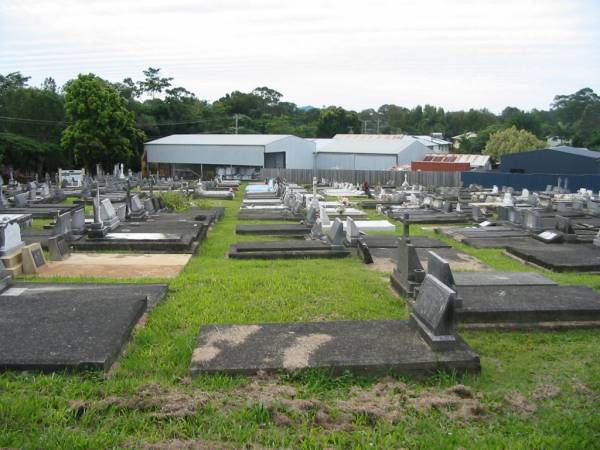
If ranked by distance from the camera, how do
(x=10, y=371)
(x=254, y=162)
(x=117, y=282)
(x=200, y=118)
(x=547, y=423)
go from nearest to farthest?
(x=547, y=423) → (x=10, y=371) → (x=117, y=282) → (x=254, y=162) → (x=200, y=118)

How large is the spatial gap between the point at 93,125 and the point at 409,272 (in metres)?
35.5

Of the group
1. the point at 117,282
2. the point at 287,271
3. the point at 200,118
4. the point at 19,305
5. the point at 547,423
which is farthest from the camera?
the point at 200,118

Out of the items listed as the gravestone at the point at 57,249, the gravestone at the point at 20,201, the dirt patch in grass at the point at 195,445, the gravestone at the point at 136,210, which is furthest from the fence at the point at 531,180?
the dirt patch in grass at the point at 195,445

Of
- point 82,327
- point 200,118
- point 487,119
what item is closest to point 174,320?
point 82,327

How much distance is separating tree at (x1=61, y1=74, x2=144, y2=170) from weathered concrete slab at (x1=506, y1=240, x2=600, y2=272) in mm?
32756

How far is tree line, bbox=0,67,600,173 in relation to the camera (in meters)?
38.6

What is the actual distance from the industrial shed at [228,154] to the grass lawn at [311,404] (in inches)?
1641

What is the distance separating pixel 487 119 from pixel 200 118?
48.7 m

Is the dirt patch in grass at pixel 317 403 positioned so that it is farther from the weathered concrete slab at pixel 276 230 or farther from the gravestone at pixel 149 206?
the gravestone at pixel 149 206

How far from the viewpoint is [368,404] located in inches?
163

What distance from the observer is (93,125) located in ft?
126

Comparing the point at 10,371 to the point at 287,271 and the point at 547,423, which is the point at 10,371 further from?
the point at 287,271

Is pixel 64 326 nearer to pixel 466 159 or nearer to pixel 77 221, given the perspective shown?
pixel 77 221

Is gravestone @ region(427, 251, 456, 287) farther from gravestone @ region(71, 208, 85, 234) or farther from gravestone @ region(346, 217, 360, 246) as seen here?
gravestone @ region(71, 208, 85, 234)
